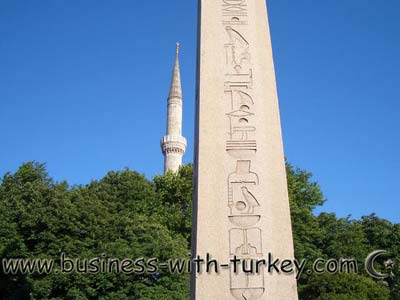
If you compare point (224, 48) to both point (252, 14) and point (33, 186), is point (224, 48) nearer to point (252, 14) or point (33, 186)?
point (252, 14)

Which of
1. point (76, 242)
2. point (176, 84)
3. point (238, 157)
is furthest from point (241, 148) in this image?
point (176, 84)

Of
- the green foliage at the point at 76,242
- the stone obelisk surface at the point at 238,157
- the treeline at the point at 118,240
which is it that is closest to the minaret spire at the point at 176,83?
the treeline at the point at 118,240

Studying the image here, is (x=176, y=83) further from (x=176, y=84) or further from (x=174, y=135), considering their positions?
(x=174, y=135)

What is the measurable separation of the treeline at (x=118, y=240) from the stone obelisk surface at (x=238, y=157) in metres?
10.8

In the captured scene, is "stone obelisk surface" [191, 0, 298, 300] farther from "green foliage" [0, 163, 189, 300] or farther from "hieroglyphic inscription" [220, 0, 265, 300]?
"green foliage" [0, 163, 189, 300]

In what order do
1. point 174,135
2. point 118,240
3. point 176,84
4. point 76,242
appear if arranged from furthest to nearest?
point 176,84 < point 174,135 < point 118,240 < point 76,242

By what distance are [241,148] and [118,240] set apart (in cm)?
1236

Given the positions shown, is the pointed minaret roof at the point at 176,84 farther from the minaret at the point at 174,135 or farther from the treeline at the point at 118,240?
the treeline at the point at 118,240

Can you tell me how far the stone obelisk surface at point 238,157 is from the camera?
4297mm

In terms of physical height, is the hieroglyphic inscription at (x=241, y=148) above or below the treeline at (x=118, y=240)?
below

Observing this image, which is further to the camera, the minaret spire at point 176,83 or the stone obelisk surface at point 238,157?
the minaret spire at point 176,83

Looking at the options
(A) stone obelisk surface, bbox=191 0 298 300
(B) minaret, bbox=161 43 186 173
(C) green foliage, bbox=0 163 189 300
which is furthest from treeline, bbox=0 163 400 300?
(B) minaret, bbox=161 43 186 173

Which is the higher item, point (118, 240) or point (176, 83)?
point (176, 83)

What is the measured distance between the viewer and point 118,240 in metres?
16.3
